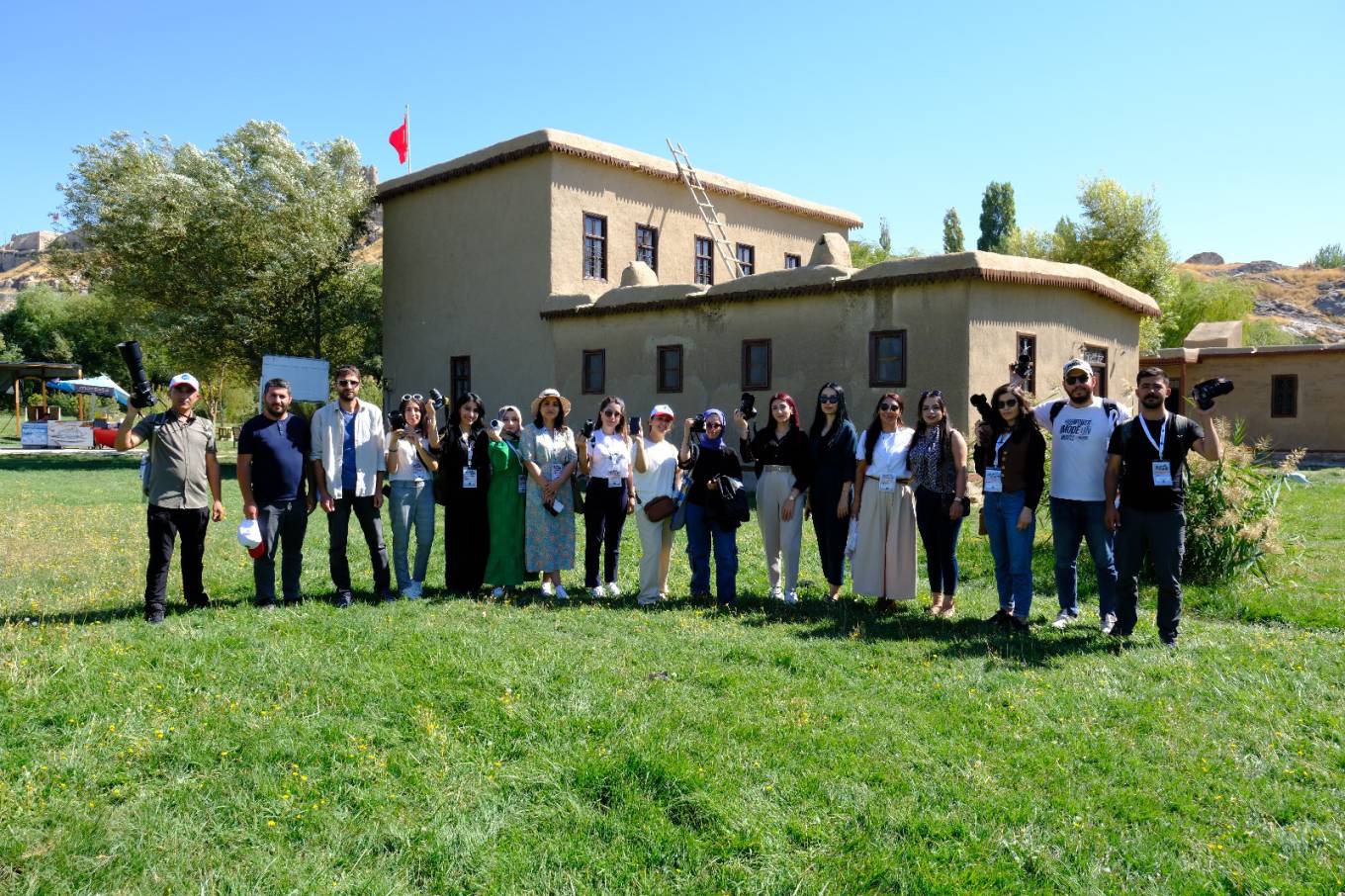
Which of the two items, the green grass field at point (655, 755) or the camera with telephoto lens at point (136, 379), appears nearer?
the green grass field at point (655, 755)

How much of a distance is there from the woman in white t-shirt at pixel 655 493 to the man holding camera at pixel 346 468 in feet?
7.30

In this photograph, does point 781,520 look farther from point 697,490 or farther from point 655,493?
point 655,493

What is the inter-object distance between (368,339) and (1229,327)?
90.4 feet

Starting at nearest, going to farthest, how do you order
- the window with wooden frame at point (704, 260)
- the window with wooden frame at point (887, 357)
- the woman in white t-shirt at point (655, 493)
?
the woman in white t-shirt at point (655, 493) < the window with wooden frame at point (887, 357) < the window with wooden frame at point (704, 260)

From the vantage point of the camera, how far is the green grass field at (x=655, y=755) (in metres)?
3.62

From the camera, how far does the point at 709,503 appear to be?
8156 millimetres

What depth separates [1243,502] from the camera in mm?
8961

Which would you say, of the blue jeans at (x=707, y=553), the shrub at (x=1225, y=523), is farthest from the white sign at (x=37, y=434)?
the shrub at (x=1225, y=523)

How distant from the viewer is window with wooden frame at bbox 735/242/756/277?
2408cm

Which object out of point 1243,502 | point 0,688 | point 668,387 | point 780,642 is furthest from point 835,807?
point 668,387

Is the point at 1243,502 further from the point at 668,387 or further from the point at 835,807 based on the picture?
the point at 668,387

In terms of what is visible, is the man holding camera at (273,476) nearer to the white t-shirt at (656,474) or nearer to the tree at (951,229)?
the white t-shirt at (656,474)

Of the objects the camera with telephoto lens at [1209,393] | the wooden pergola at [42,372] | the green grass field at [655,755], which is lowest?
the green grass field at [655,755]

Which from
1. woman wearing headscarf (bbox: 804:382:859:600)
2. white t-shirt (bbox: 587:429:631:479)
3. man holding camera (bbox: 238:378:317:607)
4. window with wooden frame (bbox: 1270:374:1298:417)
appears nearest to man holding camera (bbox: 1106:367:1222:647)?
woman wearing headscarf (bbox: 804:382:859:600)
